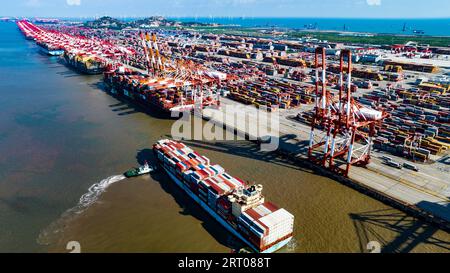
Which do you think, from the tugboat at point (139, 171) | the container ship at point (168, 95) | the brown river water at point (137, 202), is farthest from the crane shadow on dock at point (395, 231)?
the container ship at point (168, 95)

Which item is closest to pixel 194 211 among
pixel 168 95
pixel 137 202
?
pixel 137 202

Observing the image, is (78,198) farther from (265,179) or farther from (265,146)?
(265,146)

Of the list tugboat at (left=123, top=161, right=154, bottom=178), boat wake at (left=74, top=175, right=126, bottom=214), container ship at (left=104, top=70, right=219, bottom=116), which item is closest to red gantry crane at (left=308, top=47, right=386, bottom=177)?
tugboat at (left=123, top=161, right=154, bottom=178)

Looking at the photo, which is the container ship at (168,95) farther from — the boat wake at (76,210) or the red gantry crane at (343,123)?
the red gantry crane at (343,123)

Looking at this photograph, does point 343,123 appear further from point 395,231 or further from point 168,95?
point 168,95

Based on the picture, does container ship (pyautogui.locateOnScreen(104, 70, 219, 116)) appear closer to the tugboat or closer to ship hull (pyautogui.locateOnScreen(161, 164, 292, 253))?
the tugboat

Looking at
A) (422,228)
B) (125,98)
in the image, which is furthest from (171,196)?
(125,98)
